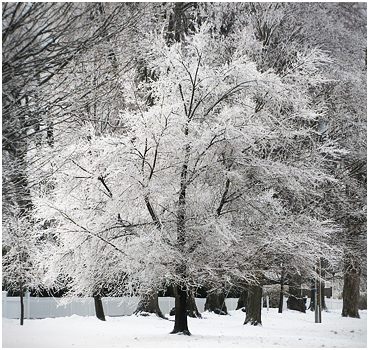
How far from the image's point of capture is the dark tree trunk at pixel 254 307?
1338 centimetres

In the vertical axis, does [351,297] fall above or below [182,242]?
below

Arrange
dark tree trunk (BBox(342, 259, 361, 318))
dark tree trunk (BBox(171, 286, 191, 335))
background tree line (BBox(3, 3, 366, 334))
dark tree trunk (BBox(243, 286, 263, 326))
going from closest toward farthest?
background tree line (BBox(3, 3, 366, 334))
dark tree trunk (BBox(171, 286, 191, 335))
dark tree trunk (BBox(243, 286, 263, 326))
dark tree trunk (BBox(342, 259, 361, 318))

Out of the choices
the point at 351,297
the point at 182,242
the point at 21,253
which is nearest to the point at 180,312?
the point at 182,242

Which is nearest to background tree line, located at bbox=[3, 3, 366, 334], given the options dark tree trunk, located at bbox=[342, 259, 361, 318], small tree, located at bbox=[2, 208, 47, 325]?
small tree, located at bbox=[2, 208, 47, 325]

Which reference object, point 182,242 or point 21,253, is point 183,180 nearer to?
point 182,242

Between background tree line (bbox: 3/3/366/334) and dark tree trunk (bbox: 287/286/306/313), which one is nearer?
background tree line (bbox: 3/3/366/334)

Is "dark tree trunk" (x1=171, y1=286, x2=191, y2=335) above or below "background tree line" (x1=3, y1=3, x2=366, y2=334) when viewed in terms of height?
below

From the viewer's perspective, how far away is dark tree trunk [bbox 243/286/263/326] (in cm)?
1338

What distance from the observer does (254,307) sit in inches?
533

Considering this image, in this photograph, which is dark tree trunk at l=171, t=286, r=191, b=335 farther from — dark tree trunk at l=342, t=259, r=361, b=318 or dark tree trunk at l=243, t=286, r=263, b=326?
dark tree trunk at l=342, t=259, r=361, b=318

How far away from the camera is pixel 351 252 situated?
12484mm

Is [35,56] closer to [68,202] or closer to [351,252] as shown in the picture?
[68,202]

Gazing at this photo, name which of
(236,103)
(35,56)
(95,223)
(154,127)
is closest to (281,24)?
(236,103)

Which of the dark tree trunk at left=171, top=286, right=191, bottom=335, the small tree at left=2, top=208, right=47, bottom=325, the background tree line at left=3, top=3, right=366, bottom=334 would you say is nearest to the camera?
the background tree line at left=3, top=3, right=366, bottom=334
